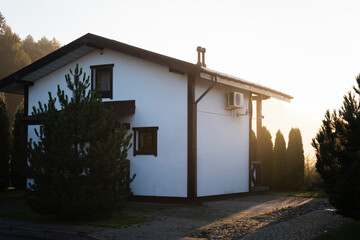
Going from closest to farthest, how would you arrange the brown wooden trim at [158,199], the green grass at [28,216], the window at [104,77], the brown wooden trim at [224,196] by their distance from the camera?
the green grass at [28,216]
the brown wooden trim at [158,199]
the brown wooden trim at [224,196]
the window at [104,77]

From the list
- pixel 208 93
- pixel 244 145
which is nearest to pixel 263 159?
pixel 244 145

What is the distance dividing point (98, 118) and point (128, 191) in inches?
74.2

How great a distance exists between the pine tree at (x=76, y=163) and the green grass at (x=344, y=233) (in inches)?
174

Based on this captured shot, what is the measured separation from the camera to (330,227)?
868 cm

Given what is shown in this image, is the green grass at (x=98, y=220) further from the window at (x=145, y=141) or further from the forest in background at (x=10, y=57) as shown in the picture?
the forest in background at (x=10, y=57)

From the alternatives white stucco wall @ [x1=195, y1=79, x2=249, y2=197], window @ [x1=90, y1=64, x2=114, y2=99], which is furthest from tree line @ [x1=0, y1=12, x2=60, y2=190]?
white stucco wall @ [x1=195, y1=79, x2=249, y2=197]

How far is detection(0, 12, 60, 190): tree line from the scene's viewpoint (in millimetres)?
17750

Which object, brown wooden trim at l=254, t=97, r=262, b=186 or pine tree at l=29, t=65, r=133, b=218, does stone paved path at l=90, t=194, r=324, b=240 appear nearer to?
pine tree at l=29, t=65, r=133, b=218

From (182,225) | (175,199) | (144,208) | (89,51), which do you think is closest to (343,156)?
(182,225)

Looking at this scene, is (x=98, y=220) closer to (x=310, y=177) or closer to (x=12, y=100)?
(x=310, y=177)

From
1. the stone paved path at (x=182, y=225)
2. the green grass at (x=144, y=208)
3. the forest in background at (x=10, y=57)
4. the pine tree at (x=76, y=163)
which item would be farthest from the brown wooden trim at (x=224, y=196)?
the forest in background at (x=10, y=57)

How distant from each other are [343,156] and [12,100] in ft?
125

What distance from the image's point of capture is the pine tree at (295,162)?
59.7 feet

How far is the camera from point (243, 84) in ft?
49.1
